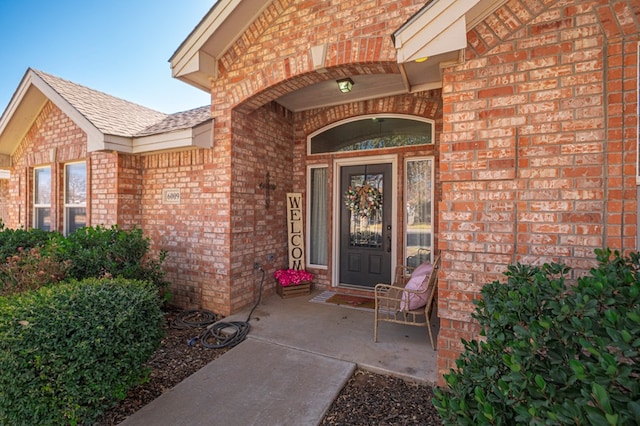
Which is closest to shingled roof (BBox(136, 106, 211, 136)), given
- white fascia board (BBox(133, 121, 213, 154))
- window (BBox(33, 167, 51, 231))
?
white fascia board (BBox(133, 121, 213, 154))

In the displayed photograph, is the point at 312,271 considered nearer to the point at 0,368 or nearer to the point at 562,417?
the point at 0,368

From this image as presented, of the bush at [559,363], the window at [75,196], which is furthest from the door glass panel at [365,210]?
the window at [75,196]

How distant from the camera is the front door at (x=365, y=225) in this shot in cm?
533

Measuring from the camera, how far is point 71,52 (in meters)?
8.96

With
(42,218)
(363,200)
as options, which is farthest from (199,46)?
(42,218)

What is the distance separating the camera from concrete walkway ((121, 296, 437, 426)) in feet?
7.79

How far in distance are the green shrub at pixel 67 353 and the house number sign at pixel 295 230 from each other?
3.40 m

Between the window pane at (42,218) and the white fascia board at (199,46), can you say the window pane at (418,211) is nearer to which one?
the white fascia board at (199,46)

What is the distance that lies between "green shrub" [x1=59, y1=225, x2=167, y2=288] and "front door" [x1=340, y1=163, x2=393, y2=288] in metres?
3.10

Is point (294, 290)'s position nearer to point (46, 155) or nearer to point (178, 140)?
point (178, 140)

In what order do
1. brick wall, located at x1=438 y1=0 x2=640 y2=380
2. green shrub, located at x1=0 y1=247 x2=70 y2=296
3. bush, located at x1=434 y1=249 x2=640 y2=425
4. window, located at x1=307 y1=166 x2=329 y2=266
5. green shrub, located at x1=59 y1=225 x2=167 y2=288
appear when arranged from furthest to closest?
1. window, located at x1=307 y1=166 x2=329 y2=266
2. green shrub, located at x1=59 y1=225 x2=167 y2=288
3. green shrub, located at x1=0 y1=247 x2=70 y2=296
4. brick wall, located at x1=438 y1=0 x2=640 y2=380
5. bush, located at x1=434 y1=249 x2=640 y2=425

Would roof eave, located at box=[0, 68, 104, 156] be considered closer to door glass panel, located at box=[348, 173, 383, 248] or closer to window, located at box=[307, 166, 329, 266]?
window, located at box=[307, 166, 329, 266]

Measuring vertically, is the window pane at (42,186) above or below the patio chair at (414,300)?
above

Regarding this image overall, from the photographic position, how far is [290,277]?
539 cm
